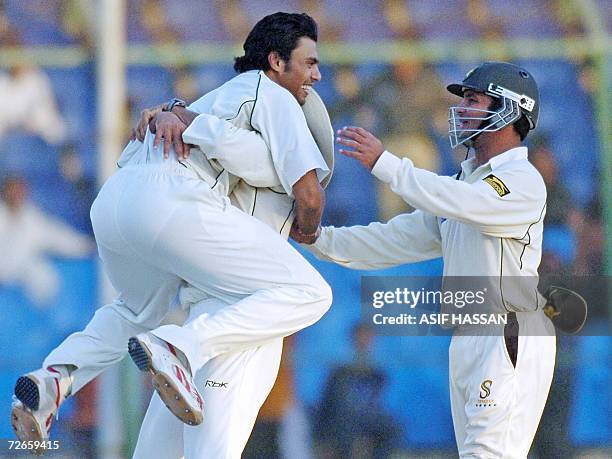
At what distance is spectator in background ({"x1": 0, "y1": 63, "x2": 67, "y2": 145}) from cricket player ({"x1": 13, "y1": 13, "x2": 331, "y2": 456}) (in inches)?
105

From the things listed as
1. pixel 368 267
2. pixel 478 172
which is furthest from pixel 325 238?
pixel 478 172

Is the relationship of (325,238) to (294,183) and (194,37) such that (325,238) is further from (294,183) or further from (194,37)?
(194,37)

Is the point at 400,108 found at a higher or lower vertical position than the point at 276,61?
higher

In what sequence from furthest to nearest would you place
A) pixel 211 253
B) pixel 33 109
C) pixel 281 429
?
pixel 33 109 → pixel 281 429 → pixel 211 253

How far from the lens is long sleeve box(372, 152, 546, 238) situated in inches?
157

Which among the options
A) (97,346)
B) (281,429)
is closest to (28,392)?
(97,346)

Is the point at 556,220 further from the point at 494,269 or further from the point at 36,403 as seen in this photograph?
the point at 36,403

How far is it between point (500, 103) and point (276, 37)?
851mm

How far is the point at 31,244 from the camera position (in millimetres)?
6410

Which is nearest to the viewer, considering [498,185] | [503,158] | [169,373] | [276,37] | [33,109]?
[169,373]

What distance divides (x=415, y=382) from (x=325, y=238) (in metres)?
2.07

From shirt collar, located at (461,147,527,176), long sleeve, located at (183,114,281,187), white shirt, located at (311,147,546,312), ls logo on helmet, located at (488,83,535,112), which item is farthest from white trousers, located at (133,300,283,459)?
ls logo on helmet, located at (488,83,535,112)

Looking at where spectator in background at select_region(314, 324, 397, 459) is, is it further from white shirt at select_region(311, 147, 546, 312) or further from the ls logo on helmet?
the ls logo on helmet

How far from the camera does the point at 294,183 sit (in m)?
3.77
